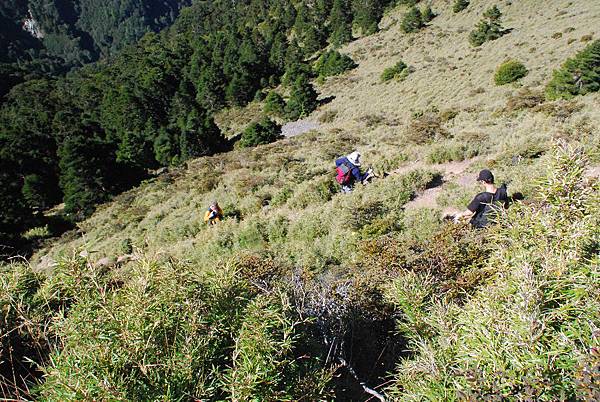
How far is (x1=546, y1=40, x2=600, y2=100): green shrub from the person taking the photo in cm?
1620

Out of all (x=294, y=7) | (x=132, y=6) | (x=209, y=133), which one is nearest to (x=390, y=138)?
(x=209, y=133)

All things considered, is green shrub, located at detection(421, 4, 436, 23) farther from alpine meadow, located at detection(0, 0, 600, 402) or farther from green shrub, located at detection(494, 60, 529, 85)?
green shrub, located at detection(494, 60, 529, 85)

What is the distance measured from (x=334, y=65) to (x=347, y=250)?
146 feet

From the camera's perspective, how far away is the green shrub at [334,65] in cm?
4712

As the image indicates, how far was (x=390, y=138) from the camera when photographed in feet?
56.7

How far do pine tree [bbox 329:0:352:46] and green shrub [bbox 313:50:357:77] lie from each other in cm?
757

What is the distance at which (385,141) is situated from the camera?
16.9 metres

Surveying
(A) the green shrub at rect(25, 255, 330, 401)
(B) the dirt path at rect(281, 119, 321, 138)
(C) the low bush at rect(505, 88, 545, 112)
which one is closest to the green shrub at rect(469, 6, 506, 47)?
(B) the dirt path at rect(281, 119, 321, 138)

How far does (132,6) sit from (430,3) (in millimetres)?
174542

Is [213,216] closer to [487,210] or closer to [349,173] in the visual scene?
[349,173]

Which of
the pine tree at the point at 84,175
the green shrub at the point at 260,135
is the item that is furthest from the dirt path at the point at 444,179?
the pine tree at the point at 84,175

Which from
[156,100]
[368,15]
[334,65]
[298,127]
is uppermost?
[156,100]

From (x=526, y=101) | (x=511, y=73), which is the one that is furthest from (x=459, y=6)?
(x=526, y=101)

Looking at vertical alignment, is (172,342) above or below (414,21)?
above
